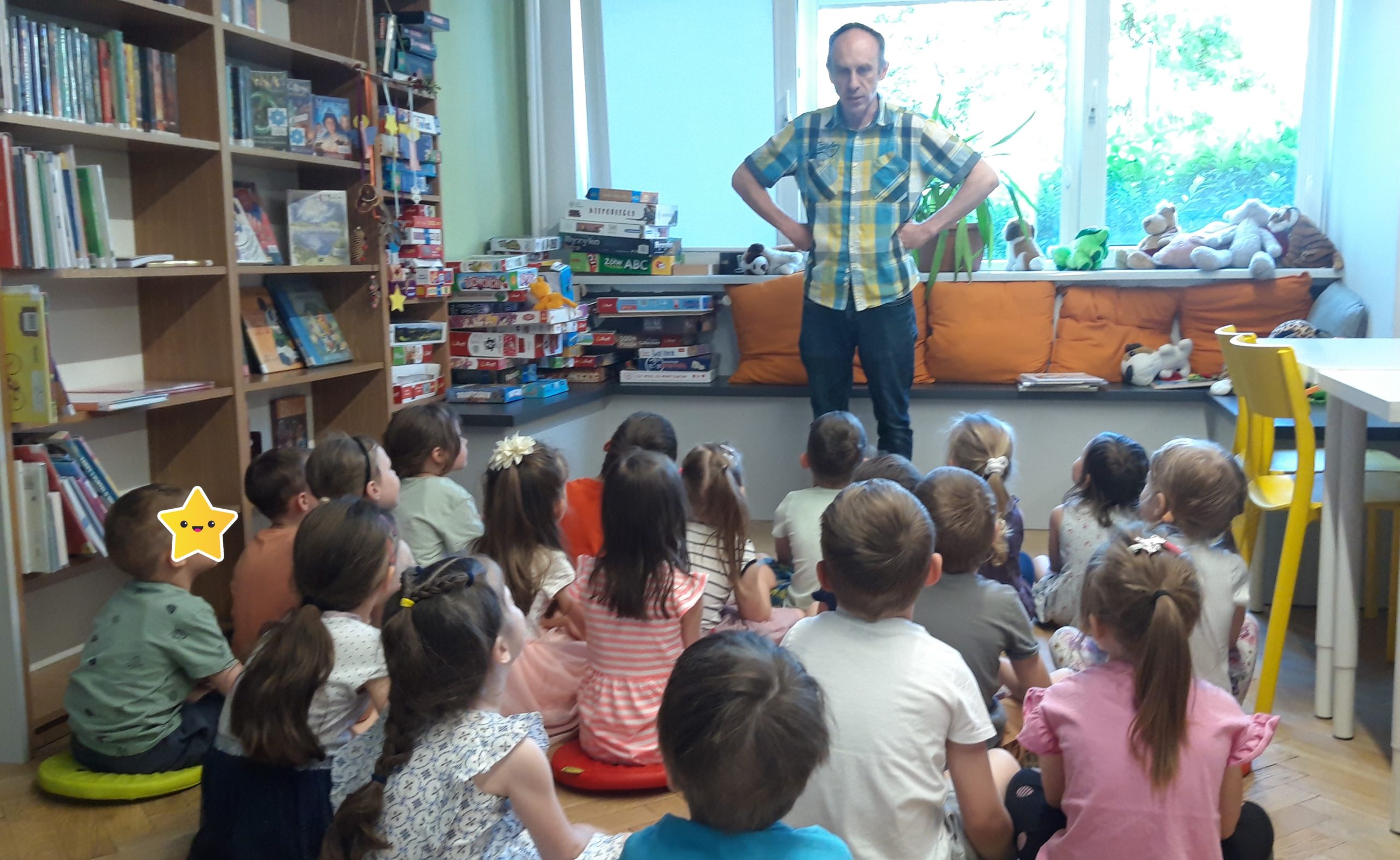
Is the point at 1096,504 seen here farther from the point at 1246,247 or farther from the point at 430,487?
the point at 1246,247

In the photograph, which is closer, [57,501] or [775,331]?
[57,501]

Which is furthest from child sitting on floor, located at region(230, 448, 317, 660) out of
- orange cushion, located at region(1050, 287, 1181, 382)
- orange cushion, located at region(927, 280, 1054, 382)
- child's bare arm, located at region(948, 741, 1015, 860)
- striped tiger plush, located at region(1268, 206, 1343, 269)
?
striped tiger plush, located at region(1268, 206, 1343, 269)

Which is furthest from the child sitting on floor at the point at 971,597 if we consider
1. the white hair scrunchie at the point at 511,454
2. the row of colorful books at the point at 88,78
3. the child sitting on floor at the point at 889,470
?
the row of colorful books at the point at 88,78

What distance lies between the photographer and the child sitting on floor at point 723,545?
2.52 metres

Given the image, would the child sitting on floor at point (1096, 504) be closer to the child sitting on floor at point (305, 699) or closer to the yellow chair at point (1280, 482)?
the yellow chair at point (1280, 482)

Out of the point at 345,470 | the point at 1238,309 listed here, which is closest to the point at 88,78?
the point at 345,470

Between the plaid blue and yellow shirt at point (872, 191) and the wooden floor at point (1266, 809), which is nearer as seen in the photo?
the wooden floor at point (1266, 809)

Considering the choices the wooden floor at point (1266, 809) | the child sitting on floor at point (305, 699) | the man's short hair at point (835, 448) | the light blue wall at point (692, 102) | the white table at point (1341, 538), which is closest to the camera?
the child sitting on floor at point (305, 699)

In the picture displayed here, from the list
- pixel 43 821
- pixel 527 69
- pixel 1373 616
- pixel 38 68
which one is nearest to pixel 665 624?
pixel 43 821

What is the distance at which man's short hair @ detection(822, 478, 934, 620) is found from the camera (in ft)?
5.17

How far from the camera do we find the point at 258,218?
3383mm

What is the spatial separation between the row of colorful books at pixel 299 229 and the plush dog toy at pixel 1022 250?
2.41m

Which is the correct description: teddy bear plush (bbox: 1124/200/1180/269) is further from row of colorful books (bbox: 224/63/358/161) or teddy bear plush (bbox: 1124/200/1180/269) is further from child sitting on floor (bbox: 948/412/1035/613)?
row of colorful books (bbox: 224/63/358/161)

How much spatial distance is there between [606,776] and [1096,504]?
1216 millimetres
